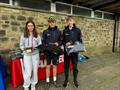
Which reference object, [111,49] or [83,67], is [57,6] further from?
[111,49]

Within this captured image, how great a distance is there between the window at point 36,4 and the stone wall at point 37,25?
0.52 ft

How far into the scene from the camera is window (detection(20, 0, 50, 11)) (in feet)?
18.5

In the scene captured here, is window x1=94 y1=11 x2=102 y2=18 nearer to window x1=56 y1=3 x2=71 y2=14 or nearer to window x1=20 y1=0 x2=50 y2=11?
window x1=56 y1=3 x2=71 y2=14

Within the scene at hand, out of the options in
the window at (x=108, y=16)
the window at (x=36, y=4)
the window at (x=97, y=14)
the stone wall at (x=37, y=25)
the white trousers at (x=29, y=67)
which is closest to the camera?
the white trousers at (x=29, y=67)

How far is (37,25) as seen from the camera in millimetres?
6109

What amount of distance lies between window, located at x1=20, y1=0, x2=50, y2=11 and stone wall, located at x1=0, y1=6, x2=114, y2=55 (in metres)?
0.16

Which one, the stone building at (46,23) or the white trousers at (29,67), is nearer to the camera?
the white trousers at (29,67)

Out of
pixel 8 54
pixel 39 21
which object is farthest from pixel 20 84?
pixel 39 21

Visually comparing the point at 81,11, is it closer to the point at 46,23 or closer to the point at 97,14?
the point at 97,14

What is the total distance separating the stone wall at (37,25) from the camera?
16.9 ft

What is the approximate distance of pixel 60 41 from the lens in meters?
4.39

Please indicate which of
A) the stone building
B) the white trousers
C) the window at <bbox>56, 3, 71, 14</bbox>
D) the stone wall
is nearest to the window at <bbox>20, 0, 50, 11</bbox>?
the stone building

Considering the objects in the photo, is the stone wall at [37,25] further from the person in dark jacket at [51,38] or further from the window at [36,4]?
the person in dark jacket at [51,38]

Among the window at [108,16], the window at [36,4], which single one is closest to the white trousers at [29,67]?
the window at [36,4]
